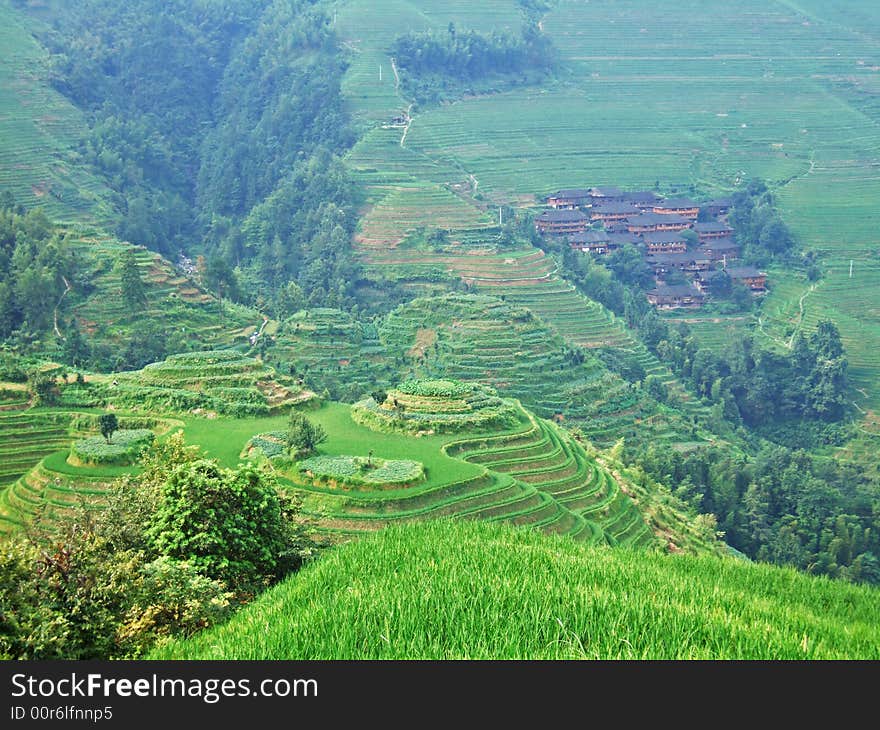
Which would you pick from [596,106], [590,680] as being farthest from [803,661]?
[596,106]

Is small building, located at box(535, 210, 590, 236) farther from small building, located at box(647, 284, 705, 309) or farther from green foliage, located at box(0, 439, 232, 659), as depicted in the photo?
green foliage, located at box(0, 439, 232, 659)

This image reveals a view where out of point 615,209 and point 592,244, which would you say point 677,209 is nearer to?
point 615,209

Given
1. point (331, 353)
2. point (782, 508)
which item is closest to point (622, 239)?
point (331, 353)

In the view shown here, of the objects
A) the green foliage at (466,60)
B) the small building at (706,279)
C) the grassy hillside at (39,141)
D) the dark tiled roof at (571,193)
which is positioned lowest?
the small building at (706,279)

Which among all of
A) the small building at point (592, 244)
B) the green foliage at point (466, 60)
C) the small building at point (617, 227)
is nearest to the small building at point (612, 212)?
the small building at point (617, 227)

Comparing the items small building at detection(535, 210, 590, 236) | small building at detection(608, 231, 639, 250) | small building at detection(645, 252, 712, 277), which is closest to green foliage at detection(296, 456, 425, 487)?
small building at detection(645, 252, 712, 277)

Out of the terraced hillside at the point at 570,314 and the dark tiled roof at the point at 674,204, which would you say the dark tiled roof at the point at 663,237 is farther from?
the terraced hillside at the point at 570,314
